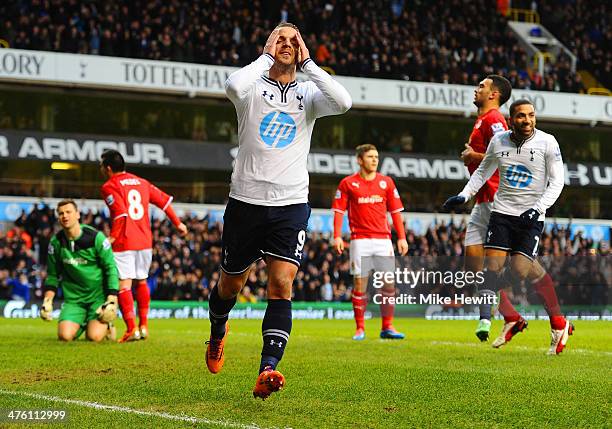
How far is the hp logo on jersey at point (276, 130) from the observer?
655cm

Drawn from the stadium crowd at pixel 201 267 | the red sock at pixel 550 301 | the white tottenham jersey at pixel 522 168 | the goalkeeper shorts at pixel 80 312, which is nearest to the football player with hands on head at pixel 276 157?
the white tottenham jersey at pixel 522 168

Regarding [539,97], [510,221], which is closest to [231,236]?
[510,221]

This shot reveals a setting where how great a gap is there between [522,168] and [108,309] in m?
4.71

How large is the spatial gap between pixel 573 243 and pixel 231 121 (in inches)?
461

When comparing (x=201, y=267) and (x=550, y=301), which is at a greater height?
(x=550, y=301)

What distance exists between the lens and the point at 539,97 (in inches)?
1363

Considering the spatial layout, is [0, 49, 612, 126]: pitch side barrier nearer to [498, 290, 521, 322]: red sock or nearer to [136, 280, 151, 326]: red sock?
[136, 280, 151, 326]: red sock

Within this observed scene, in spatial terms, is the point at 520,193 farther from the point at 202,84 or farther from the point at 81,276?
the point at 202,84

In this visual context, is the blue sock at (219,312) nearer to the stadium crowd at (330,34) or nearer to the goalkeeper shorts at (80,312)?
the goalkeeper shorts at (80,312)

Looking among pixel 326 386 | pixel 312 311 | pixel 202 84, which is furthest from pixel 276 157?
pixel 202 84

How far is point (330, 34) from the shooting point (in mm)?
33969

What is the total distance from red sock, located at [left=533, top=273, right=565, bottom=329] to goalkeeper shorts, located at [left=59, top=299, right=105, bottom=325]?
5184 mm

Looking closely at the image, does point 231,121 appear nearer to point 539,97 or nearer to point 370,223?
point 539,97

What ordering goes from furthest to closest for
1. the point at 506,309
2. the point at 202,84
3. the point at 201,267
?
the point at 202,84, the point at 201,267, the point at 506,309
